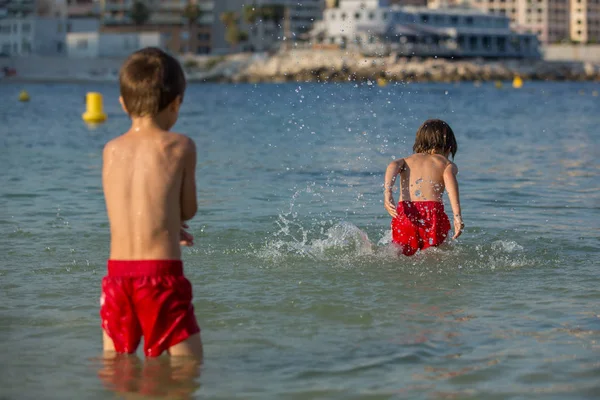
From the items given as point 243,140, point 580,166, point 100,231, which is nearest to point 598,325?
point 100,231

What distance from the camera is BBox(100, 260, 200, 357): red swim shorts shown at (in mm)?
4309

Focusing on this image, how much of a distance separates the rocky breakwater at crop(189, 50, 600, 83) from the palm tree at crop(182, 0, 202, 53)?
11427 millimetres

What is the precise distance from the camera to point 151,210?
436 cm

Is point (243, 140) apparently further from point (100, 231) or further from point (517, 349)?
point (517, 349)

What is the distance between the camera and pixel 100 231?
33.6 feet

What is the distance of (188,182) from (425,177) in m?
3.82

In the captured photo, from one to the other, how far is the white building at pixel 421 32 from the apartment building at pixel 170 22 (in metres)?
15.8

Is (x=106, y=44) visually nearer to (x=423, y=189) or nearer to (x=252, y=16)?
(x=252, y=16)

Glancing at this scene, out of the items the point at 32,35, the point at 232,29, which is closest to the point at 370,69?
the point at 232,29

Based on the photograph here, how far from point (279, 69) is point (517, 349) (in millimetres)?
113473

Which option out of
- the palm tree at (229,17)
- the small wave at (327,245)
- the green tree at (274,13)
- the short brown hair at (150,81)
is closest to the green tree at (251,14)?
the green tree at (274,13)

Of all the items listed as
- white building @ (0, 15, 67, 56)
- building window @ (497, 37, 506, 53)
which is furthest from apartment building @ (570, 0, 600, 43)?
white building @ (0, 15, 67, 56)

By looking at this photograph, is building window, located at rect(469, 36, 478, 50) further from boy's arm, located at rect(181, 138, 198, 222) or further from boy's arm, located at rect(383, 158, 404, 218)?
boy's arm, located at rect(181, 138, 198, 222)

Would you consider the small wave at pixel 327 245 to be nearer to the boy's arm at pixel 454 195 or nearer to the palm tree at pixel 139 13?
the boy's arm at pixel 454 195
